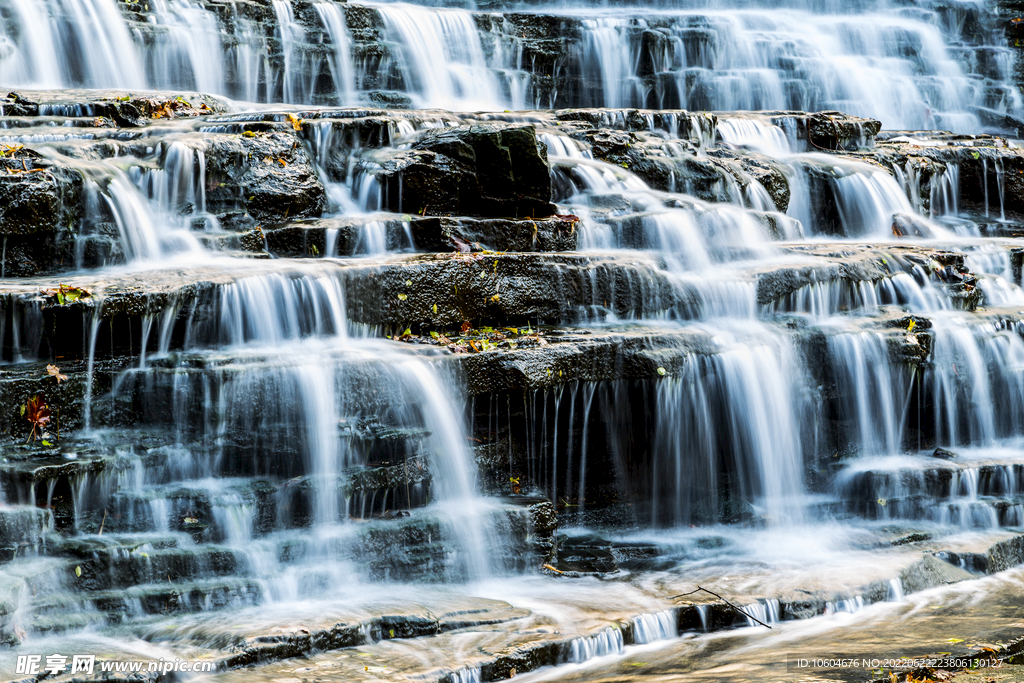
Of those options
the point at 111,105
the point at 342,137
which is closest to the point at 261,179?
the point at 342,137

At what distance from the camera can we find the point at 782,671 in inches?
183

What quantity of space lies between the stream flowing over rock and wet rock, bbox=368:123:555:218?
0.03m

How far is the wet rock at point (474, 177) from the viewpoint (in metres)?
8.17

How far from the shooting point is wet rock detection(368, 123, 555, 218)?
322 inches

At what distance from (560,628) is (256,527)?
1.89 meters

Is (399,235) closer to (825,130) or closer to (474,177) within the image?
(474,177)

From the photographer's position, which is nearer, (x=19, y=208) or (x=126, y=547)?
(x=126, y=547)

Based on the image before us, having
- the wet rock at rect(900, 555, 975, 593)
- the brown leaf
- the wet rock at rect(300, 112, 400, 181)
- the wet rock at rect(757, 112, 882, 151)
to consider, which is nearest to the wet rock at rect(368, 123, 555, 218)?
the wet rock at rect(300, 112, 400, 181)

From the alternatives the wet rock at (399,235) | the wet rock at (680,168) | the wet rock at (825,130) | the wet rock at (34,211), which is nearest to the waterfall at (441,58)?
the wet rock at (680,168)

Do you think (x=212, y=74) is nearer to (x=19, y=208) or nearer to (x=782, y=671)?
(x=19, y=208)

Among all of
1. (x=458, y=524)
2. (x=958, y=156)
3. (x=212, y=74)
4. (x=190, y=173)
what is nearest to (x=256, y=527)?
(x=458, y=524)

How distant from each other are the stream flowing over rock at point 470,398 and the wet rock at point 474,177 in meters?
0.03

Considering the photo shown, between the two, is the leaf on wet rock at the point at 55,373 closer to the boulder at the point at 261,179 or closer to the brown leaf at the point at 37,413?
the brown leaf at the point at 37,413

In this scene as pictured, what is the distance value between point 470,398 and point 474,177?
2585 mm
